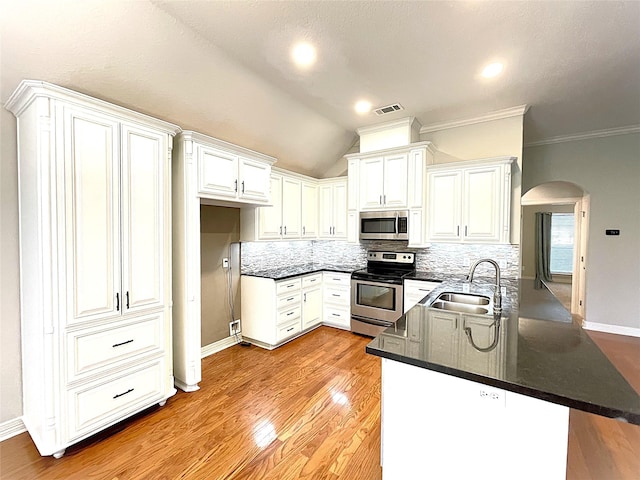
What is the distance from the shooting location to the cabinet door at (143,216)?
215 cm

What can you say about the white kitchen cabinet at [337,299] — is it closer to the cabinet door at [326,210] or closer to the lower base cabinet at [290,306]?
the lower base cabinet at [290,306]

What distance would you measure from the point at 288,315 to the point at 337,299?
34.1 inches

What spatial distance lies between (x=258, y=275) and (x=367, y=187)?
6.34ft

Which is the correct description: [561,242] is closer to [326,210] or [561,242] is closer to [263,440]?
[326,210]

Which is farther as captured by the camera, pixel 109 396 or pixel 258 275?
pixel 258 275

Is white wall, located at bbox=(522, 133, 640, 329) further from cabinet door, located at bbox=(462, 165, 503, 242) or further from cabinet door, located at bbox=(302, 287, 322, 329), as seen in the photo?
cabinet door, located at bbox=(302, 287, 322, 329)

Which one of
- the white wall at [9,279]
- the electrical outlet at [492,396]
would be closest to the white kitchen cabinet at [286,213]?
the white wall at [9,279]

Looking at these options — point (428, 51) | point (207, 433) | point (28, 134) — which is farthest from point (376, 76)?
point (207, 433)

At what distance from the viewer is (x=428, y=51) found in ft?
7.81

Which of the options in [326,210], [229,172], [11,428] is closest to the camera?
[11,428]

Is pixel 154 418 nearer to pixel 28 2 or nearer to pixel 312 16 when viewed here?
pixel 28 2

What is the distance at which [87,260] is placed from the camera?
1.96 m

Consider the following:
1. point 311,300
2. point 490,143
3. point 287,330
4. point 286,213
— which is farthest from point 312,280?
point 490,143

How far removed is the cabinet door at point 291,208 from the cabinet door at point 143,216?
1.84 meters
